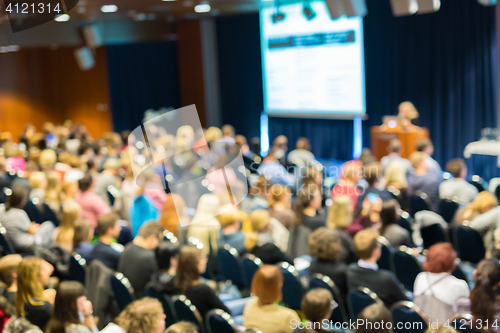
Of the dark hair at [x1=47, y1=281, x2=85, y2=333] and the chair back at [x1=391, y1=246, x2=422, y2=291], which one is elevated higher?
the dark hair at [x1=47, y1=281, x2=85, y2=333]

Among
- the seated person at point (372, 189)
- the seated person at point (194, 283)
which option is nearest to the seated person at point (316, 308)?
the seated person at point (194, 283)

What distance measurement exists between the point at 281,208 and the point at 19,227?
294 cm

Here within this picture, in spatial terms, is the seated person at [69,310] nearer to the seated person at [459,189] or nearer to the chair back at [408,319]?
the chair back at [408,319]

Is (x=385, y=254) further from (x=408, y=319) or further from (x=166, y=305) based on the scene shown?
(x=166, y=305)

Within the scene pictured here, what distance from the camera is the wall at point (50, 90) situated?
16.4 meters

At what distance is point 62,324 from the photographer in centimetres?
319

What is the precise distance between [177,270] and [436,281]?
1897 millimetres

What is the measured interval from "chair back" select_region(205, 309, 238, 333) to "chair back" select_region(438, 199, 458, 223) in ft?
12.6

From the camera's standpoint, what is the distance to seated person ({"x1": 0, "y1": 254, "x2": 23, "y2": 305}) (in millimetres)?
3814

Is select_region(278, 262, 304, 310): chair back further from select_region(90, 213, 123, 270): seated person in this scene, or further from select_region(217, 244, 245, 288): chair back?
select_region(90, 213, 123, 270): seated person

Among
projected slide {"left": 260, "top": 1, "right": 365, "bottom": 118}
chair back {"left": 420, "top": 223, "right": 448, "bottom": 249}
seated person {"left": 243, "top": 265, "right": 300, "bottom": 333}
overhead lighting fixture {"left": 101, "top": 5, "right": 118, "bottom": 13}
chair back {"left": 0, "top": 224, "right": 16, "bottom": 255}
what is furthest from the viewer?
projected slide {"left": 260, "top": 1, "right": 365, "bottom": 118}

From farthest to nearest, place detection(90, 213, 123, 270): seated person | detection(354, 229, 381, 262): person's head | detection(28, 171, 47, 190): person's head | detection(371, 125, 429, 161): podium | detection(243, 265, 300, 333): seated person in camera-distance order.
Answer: detection(371, 125, 429, 161): podium
detection(28, 171, 47, 190): person's head
detection(90, 213, 123, 270): seated person
detection(354, 229, 381, 262): person's head
detection(243, 265, 300, 333): seated person

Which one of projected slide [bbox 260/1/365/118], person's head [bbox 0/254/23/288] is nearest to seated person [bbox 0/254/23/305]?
person's head [bbox 0/254/23/288]

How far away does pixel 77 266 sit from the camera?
4672 millimetres
